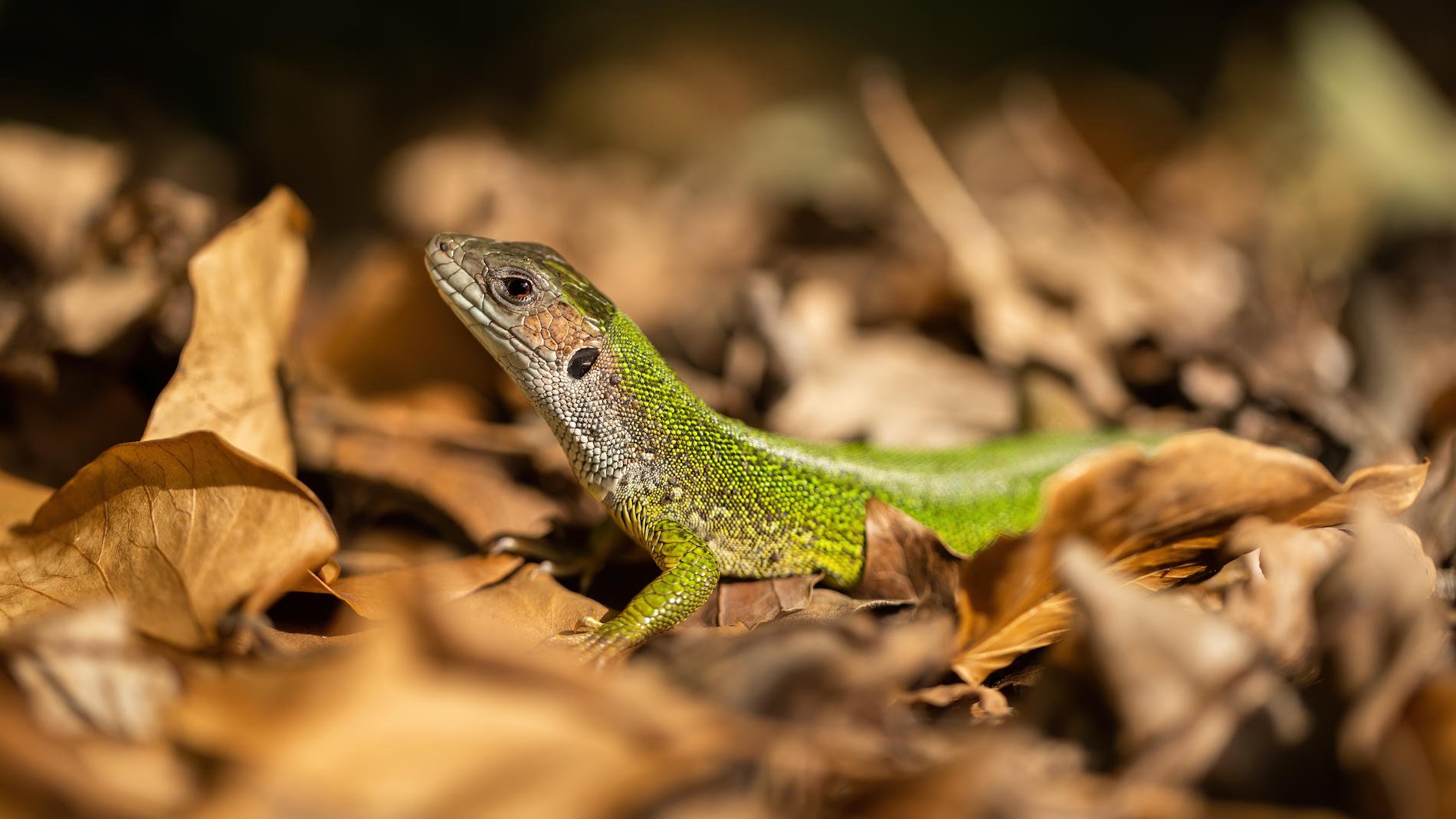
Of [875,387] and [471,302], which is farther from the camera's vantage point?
[875,387]

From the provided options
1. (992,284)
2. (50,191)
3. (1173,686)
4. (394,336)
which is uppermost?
(50,191)

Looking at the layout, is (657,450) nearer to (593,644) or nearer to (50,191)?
(593,644)

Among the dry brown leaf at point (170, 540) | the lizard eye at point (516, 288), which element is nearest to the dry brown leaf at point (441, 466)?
the lizard eye at point (516, 288)

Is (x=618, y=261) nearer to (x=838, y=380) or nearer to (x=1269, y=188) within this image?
(x=838, y=380)

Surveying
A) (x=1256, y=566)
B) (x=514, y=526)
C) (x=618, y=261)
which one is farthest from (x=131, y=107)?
(x=1256, y=566)

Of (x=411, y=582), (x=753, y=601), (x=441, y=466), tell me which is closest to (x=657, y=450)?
(x=753, y=601)

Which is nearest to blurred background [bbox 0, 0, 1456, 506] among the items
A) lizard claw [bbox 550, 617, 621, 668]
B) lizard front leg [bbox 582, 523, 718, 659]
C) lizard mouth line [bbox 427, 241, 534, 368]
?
lizard mouth line [bbox 427, 241, 534, 368]
